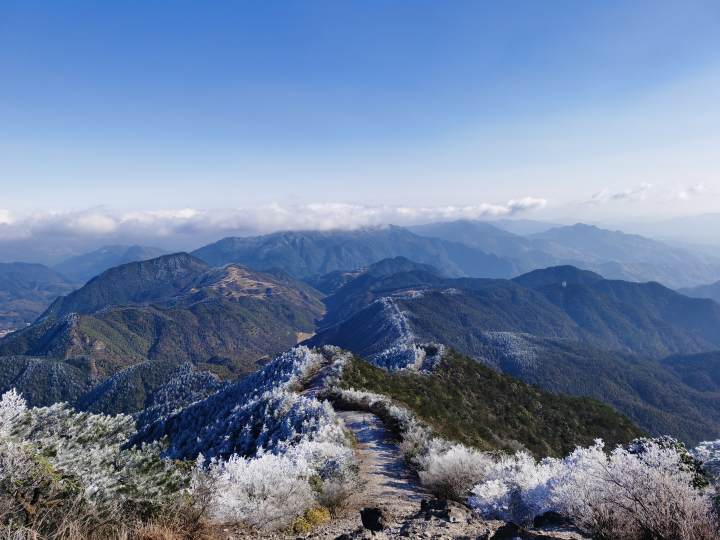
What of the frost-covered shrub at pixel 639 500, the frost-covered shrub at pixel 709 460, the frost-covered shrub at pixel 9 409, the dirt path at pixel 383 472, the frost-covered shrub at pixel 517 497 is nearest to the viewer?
the frost-covered shrub at pixel 9 409

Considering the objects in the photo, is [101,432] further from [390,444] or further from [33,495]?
[390,444]

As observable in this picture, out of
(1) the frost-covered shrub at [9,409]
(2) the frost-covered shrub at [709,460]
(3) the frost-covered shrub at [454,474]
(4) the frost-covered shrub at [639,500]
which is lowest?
(3) the frost-covered shrub at [454,474]

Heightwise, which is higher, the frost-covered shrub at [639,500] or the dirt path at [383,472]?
the frost-covered shrub at [639,500]

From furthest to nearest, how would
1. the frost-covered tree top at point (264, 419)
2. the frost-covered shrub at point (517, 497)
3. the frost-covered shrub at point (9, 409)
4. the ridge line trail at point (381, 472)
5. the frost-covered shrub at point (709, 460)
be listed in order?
the frost-covered tree top at point (264, 419)
the ridge line trail at point (381, 472)
the frost-covered shrub at point (517, 497)
the frost-covered shrub at point (709, 460)
the frost-covered shrub at point (9, 409)

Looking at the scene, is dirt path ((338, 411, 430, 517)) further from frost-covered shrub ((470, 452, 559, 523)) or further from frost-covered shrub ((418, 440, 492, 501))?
frost-covered shrub ((470, 452, 559, 523))

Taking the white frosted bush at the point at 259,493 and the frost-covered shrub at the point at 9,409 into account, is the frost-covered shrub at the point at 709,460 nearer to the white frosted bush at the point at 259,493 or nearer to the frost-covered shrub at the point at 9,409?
the white frosted bush at the point at 259,493

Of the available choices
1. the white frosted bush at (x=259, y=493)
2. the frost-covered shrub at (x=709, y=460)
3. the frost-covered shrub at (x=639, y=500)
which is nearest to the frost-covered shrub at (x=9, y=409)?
the white frosted bush at (x=259, y=493)

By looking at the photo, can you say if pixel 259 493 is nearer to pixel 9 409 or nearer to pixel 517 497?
pixel 9 409

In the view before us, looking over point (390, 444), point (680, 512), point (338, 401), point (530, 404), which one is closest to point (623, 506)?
point (680, 512)
